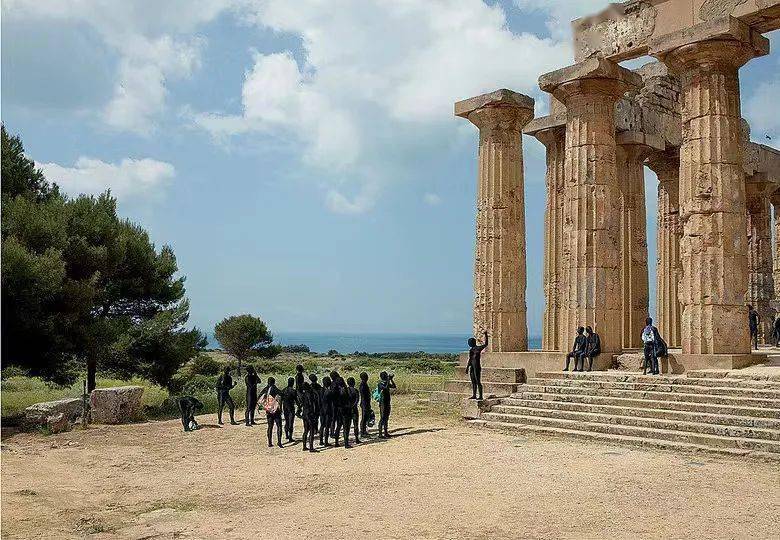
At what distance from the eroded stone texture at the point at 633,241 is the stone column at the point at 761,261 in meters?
9.31

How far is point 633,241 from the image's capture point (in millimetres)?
24203

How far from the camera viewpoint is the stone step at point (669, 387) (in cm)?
1365

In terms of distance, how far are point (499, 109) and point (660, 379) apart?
939 cm

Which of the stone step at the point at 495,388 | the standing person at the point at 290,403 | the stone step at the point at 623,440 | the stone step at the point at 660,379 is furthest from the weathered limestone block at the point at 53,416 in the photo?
the stone step at the point at 660,379

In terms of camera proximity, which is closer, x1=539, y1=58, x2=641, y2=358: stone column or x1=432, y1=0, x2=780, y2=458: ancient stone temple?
x1=432, y1=0, x2=780, y2=458: ancient stone temple

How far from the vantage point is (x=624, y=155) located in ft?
78.8

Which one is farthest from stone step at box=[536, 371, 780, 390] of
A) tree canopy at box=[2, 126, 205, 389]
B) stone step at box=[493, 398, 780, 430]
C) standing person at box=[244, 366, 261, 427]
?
tree canopy at box=[2, 126, 205, 389]

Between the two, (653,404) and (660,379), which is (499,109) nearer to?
(660,379)

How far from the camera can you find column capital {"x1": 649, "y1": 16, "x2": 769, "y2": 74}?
1658cm

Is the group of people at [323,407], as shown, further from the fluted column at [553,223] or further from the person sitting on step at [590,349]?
the fluted column at [553,223]

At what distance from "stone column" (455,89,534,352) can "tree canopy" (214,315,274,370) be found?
111ft

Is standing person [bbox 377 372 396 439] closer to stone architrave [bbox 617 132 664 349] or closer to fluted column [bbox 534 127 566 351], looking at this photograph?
fluted column [bbox 534 127 566 351]

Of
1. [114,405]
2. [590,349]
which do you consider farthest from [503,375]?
[114,405]

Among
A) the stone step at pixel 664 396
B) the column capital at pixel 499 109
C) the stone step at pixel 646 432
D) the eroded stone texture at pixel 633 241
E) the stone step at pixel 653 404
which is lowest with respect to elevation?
the stone step at pixel 646 432
